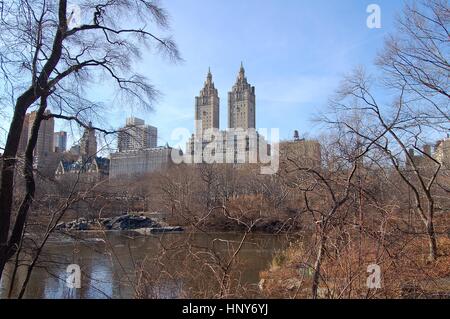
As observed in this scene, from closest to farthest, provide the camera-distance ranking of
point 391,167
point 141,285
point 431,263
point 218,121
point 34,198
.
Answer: point 141,285
point 34,198
point 431,263
point 391,167
point 218,121

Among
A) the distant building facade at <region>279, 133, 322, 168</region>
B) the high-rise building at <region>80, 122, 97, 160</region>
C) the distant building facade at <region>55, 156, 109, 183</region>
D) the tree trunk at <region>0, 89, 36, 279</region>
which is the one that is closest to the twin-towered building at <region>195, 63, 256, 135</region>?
the distant building facade at <region>279, 133, 322, 168</region>

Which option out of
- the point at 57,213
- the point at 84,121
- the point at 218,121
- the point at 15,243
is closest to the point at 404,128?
the point at 84,121

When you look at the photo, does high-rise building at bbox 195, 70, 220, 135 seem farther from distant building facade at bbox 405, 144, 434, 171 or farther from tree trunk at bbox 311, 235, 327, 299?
tree trunk at bbox 311, 235, 327, 299

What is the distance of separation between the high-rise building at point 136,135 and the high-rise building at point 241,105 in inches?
768

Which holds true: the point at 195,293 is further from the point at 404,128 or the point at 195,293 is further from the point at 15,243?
the point at 404,128

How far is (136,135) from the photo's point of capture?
8938mm

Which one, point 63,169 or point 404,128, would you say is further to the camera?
point 404,128

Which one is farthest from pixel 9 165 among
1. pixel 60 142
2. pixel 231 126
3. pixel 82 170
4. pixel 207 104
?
pixel 231 126

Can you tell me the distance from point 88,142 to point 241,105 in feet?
96.6

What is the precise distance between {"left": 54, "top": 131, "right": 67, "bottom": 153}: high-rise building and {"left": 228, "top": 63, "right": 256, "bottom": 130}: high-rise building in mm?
19549

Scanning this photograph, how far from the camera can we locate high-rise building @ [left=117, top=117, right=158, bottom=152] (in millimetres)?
8672

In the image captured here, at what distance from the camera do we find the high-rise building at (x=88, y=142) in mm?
8033

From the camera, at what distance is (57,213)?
6.90m
